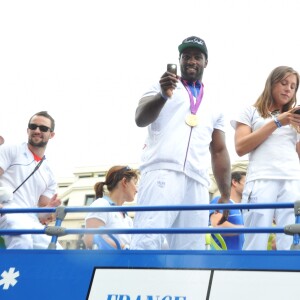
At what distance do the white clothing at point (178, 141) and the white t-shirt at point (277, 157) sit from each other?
0.35 m

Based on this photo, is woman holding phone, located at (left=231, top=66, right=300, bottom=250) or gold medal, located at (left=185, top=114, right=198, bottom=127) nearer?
woman holding phone, located at (left=231, top=66, right=300, bottom=250)

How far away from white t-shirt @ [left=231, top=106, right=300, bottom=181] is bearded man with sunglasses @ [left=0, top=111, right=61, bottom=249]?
5.18ft

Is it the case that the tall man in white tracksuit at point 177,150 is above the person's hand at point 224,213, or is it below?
above

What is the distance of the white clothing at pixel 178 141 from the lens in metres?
4.21

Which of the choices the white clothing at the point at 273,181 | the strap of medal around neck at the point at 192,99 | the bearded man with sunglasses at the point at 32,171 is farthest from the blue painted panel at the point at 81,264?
the strap of medal around neck at the point at 192,99

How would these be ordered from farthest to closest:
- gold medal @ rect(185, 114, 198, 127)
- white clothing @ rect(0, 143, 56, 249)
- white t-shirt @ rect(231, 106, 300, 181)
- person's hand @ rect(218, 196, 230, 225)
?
1. white clothing @ rect(0, 143, 56, 249)
2. person's hand @ rect(218, 196, 230, 225)
3. gold medal @ rect(185, 114, 198, 127)
4. white t-shirt @ rect(231, 106, 300, 181)

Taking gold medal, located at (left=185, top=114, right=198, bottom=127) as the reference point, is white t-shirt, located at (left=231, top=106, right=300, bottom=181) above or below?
below

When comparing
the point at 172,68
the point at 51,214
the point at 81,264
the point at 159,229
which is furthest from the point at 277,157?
the point at 51,214

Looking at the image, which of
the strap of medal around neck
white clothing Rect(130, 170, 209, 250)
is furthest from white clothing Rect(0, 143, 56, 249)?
the strap of medal around neck

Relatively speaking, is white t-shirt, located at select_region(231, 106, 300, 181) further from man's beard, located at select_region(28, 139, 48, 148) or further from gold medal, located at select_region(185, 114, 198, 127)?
man's beard, located at select_region(28, 139, 48, 148)

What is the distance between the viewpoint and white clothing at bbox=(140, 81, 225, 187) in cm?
421

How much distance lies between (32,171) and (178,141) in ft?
4.59

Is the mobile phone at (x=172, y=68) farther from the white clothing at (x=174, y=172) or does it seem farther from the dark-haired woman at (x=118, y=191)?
the dark-haired woman at (x=118, y=191)

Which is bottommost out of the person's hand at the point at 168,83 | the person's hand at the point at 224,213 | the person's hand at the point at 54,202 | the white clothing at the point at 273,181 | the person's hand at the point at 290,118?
the person's hand at the point at 54,202
